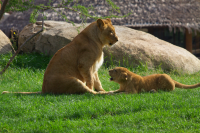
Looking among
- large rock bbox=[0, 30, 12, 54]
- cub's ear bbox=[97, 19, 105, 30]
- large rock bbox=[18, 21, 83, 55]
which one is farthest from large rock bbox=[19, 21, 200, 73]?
cub's ear bbox=[97, 19, 105, 30]

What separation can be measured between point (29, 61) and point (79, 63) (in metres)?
4.79

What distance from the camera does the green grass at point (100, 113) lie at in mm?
3922

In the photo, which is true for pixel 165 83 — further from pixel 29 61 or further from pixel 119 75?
pixel 29 61

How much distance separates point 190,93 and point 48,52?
256 inches

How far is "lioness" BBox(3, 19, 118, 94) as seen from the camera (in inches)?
231

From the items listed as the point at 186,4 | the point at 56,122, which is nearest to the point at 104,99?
the point at 56,122

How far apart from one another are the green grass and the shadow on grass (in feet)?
13.4

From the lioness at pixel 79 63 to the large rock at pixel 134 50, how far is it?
142 inches

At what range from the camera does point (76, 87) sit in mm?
5883

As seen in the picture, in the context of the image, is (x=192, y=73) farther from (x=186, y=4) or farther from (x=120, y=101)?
(x=186, y=4)

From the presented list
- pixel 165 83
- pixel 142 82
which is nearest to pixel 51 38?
pixel 142 82

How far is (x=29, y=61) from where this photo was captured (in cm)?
1014

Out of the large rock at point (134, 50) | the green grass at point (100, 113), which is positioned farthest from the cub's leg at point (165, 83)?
the large rock at point (134, 50)

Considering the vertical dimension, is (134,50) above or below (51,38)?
below
